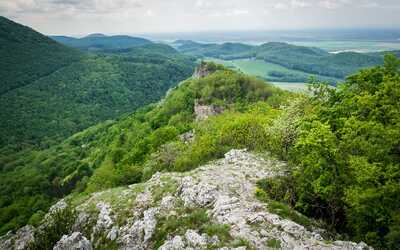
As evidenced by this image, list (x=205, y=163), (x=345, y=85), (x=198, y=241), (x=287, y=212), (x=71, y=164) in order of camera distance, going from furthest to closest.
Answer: (x=71, y=164) < (x=205, y=163) < (x=345, y=85) < (x=287, y=212) < (x=198, y=241)

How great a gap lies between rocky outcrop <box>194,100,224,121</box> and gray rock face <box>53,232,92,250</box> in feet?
223

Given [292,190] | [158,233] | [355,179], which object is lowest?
[158,233]

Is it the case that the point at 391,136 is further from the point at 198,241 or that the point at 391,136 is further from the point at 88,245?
the point at 88,245

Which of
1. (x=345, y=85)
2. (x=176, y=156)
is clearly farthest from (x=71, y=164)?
(x=345, y=85)

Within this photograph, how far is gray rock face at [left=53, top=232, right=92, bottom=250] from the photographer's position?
35.7m

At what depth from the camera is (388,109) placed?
1251 inches

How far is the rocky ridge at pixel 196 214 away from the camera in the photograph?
87.7ft

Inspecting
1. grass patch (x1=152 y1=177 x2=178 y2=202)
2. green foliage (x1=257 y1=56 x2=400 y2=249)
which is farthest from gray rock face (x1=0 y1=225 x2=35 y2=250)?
green foliage (x1=257 y1=56 x2=400 y2=249)

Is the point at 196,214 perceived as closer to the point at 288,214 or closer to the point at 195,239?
the point at 195,239

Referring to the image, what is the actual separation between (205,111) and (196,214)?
251 feet

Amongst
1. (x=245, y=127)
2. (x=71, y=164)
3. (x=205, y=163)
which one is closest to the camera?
(x=205, y=163)

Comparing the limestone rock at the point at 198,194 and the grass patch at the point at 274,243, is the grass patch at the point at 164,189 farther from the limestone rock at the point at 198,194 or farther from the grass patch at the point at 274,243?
the grass patch at the point at 274,243

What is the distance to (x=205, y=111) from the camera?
10731 cm

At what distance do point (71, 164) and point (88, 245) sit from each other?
117 m
